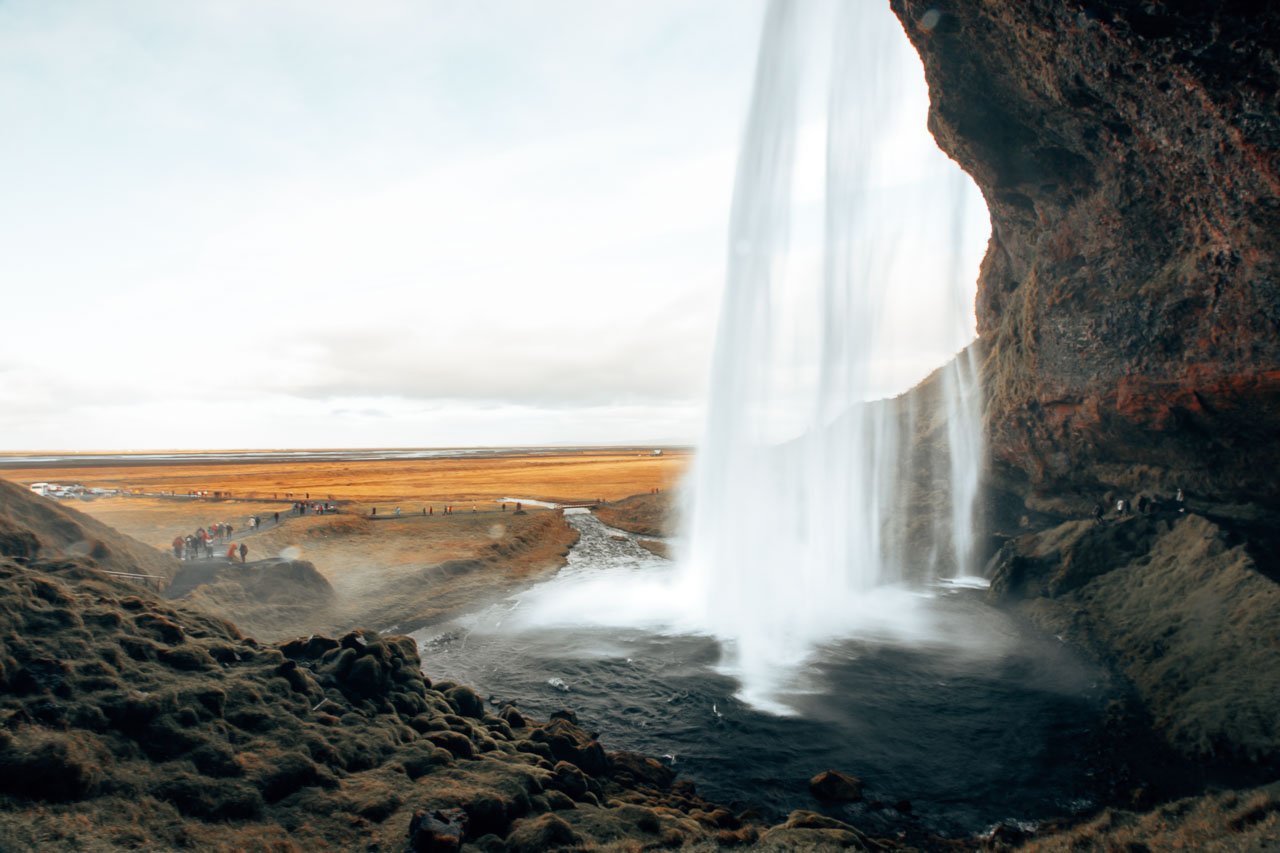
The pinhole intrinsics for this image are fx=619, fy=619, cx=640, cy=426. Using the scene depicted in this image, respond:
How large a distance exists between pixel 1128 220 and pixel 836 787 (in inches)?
975

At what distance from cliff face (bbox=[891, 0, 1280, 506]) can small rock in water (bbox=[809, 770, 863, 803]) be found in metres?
18.9

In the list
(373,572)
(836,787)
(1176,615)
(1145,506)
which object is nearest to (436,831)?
(836,787)

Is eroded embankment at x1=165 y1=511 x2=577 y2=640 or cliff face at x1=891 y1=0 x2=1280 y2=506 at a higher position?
cliff face at x1=891 y1=0 x2=1280 y2=506

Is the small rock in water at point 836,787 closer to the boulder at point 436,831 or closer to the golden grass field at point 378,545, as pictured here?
the boulder at point 436,831

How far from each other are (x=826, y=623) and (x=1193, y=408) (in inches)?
669

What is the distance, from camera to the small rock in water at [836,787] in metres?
14.5

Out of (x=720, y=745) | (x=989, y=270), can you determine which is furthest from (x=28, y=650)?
(x=989, y=270)

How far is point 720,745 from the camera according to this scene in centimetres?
1716

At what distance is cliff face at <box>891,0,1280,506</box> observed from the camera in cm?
1611

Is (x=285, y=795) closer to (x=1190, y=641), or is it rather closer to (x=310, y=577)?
(x=310, y=577)

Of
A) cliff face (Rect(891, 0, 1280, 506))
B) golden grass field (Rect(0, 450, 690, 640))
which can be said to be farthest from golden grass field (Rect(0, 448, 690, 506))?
cliff face (Rect(891, 0, 1280, 506))

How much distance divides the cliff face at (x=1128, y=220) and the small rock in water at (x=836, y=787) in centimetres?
1888

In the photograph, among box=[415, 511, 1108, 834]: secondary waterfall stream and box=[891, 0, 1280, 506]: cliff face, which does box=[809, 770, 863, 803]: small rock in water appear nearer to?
box=[415, 511, 1108, 834]: secondary waterfall stream

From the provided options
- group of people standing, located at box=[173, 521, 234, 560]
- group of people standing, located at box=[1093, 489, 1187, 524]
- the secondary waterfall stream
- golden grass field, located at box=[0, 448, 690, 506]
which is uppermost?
group of people standing, located at box=[1093, 489, 1187, 524]
